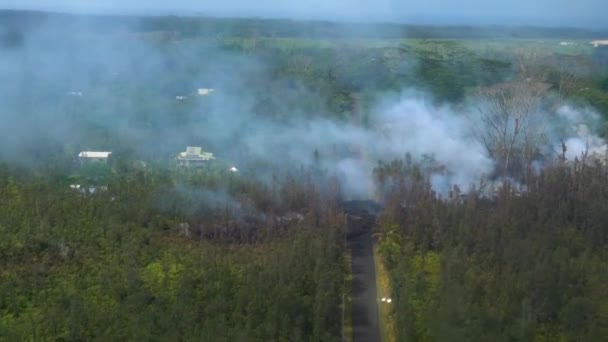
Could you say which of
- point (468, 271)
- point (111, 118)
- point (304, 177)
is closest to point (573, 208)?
point (468, 271)

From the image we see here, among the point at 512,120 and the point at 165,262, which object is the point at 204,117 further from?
the point at 165,262

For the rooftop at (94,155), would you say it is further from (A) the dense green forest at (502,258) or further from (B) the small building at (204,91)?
(A) the dense green forest at (502,258)

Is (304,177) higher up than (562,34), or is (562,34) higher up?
(562,34)

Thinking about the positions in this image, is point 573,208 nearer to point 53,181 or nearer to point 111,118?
point 53,181

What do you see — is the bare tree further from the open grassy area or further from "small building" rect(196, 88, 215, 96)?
"small building" rect(196, 88, 215, 96)

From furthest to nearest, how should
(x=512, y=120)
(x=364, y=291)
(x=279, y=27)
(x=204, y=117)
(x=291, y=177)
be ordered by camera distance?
(x=279, y=27) < (x=204, y=117) < (x=512, y=120) < (x=291, y=177) < (x=364, y=291)

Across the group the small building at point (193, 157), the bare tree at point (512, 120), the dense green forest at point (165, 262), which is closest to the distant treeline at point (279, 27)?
the bare tree at point (512, 120)

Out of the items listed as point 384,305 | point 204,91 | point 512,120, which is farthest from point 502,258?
point 204,91
